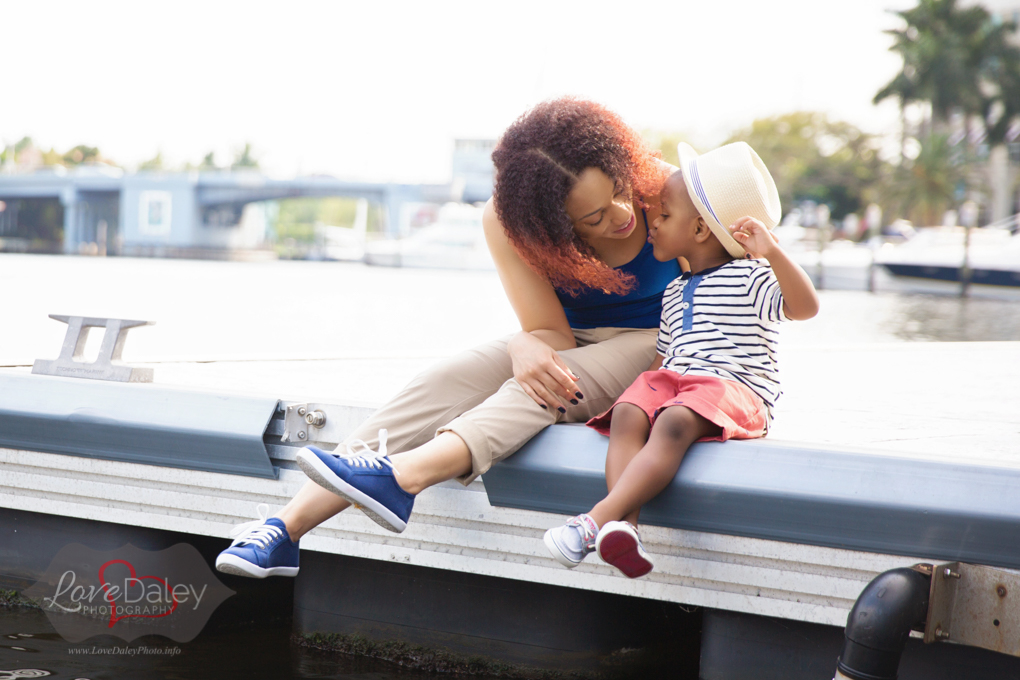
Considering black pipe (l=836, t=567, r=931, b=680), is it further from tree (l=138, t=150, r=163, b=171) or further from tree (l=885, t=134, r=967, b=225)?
tree (l=138, t=150, r=163, b=171)

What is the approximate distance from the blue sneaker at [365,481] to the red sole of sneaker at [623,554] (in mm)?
438

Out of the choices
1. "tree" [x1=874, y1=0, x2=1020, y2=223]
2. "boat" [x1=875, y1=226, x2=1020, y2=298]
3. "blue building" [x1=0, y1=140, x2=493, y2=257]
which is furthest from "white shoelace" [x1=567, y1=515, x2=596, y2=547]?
"blue building" [x1=0, y1=140, x2=493, y2=257]

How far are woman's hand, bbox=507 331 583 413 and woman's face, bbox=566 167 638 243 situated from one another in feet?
1.00

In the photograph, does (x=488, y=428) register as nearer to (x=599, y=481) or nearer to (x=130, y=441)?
(x=599, y=481)

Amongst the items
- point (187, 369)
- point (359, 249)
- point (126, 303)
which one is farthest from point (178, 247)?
point (187, 369)

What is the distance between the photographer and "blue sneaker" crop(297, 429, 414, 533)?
73.4 inches

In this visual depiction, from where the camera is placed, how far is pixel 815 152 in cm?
5028

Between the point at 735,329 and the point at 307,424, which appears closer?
the point at 735,329

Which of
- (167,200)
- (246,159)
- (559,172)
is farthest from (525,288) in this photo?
(246,159)

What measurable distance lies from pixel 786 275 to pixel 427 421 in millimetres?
836

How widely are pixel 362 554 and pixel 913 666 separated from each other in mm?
1210

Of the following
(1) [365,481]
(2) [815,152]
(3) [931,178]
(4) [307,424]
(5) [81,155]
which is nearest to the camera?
(1) [365,481]

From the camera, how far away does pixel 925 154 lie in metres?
40.1

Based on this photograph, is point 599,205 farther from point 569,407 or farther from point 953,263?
point 953,263
